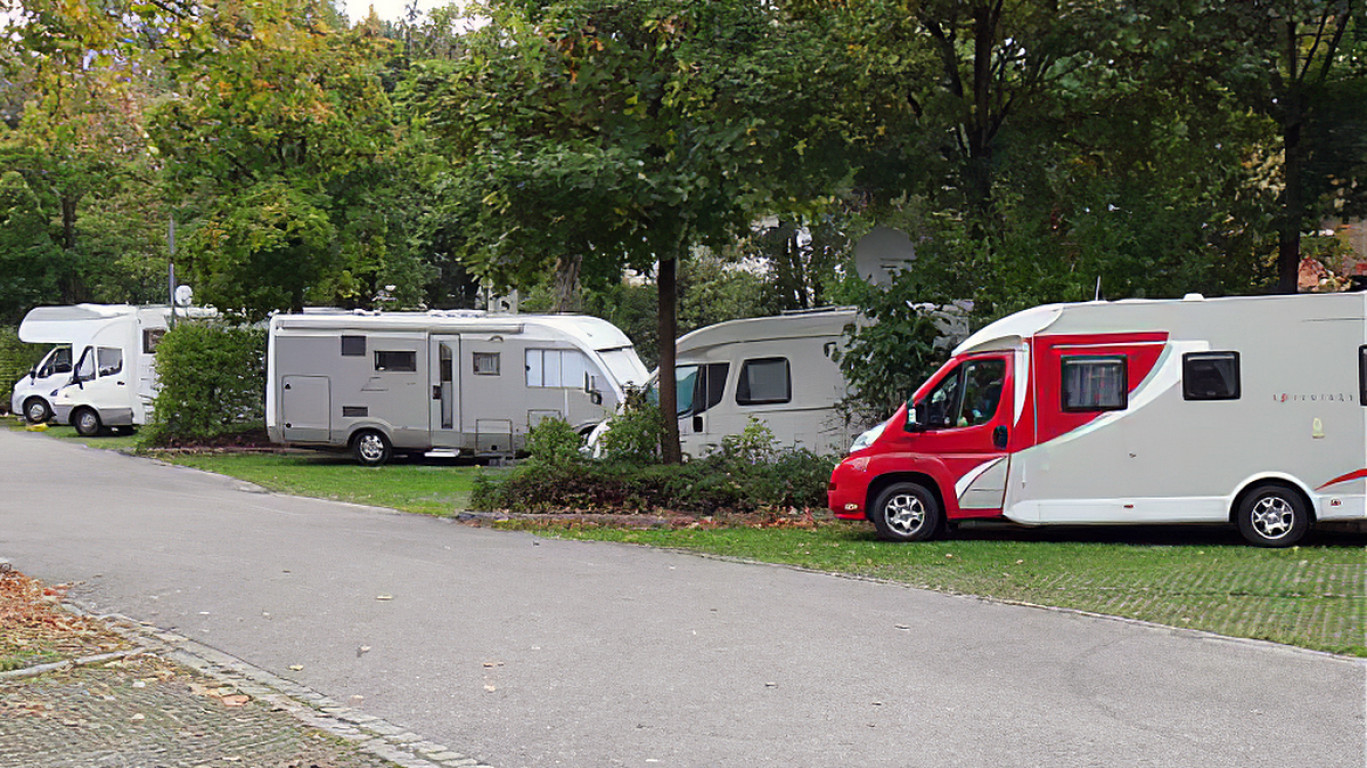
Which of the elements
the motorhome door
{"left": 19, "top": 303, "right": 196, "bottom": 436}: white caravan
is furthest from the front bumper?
{"left": 19, "top": 303, "right": 196, "bottom": 436}: white caravan

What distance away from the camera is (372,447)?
25.7 metres

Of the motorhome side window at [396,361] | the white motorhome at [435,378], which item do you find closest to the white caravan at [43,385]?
the white motorhome at [435,378]

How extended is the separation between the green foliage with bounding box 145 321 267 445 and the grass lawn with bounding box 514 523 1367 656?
1475cm

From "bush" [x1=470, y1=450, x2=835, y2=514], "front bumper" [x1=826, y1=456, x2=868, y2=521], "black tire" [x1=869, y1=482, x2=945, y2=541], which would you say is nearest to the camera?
"black tire" [x1=869, y1=482, x2=945, y2=541]

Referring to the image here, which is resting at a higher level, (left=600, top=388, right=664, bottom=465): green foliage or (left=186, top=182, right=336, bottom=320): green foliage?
(left=186, top=182, right=336, bottom=320): green foliage

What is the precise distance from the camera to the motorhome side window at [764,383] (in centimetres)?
1969

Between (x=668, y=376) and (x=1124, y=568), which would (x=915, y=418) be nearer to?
(x=1124, y=568)

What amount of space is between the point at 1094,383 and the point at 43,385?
31.2 meters

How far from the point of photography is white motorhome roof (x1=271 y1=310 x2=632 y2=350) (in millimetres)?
24594

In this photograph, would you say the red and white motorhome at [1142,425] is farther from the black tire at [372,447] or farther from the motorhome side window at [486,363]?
the black tire at [372,447]

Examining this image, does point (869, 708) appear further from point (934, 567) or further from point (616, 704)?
point (934, 567)

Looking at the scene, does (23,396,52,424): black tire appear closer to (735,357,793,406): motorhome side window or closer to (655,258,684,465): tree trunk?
(735,357,793,406): motorhome side window

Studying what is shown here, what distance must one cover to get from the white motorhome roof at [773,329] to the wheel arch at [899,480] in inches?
186

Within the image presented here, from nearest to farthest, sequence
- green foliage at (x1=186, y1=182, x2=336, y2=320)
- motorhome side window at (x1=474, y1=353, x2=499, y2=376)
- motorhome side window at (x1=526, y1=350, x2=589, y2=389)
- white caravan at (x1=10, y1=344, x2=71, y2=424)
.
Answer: motorhome side window at (x1=526, y1=350, x2=589, y2=389) < motorhome side window at (x1=474, y1=353, x2=499, y2=376) < green foliage at (x1=186, y1=182, x2=336, y2=320) < white caravan at (x1=10, y1=344, x2=71, y2=424)
